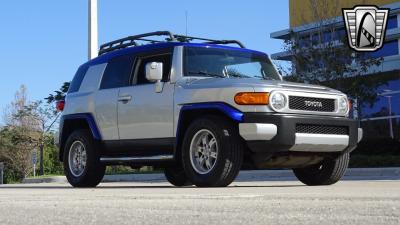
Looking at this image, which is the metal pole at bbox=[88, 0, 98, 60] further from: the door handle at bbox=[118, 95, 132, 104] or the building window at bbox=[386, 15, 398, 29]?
the building window at bbox=[386, 15, 398, 29]

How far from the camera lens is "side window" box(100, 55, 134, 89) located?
1003cm

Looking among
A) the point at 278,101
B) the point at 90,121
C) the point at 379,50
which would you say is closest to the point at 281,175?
the point at 90,121

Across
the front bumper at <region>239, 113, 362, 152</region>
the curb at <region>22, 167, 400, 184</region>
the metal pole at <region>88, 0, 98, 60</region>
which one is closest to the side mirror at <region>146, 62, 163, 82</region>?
the front bumper at <region>239, 113, 362, 152</region>

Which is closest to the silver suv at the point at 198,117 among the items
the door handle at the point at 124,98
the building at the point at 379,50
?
the door handle at the point at 124,98

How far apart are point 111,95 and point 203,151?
2.09 meters

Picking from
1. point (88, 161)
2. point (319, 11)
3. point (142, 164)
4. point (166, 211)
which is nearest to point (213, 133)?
point (142, 164)

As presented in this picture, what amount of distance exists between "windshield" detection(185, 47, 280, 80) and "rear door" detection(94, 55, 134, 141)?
1097 millimetres

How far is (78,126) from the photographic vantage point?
1077 centimetres

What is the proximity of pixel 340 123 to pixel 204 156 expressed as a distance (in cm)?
182

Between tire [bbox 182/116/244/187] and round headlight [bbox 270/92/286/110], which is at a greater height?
round headlight [bbox 270/92/286/110]

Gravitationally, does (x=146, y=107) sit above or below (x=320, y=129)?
above

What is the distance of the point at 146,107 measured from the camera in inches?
371

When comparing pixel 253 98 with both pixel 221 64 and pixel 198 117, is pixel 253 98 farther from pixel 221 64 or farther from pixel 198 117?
pixel 221 64

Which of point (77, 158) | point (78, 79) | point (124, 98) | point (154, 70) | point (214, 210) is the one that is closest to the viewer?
point (214, 210)
